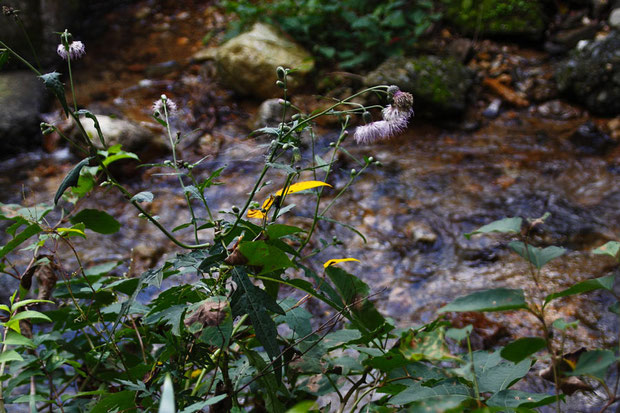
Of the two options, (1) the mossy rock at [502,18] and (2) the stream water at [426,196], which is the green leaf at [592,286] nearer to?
(2) the stream water at [426,196]

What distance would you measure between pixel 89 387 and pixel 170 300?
591mm

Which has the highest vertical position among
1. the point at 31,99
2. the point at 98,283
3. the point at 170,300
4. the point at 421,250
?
the point at 170,300

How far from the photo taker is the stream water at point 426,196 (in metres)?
2.51

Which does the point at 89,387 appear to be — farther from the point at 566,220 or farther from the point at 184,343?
the point at 566,220

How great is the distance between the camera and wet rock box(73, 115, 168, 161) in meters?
3.62

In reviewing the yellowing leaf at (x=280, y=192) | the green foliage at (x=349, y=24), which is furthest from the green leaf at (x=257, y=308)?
the green foliage at (x=349, y=24)

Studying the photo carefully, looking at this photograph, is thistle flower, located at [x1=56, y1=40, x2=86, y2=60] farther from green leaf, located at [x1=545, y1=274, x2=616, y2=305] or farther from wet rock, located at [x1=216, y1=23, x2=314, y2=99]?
wet rock, located at [x1=216, y1=23, x2=314, y2=99]

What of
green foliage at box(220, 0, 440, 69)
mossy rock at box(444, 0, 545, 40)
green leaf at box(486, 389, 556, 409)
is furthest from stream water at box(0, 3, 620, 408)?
green leaf at box(486, 389, 556, 409)

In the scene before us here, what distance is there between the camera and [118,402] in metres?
0.95

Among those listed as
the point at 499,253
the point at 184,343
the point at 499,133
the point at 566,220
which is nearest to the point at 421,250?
the point at 499,253

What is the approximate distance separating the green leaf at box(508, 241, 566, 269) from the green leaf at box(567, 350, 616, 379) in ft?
0.60

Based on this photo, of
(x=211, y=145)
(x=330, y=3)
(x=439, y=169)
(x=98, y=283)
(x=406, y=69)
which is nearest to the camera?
(x=98, y=283)

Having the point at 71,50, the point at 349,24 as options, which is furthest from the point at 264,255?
the point at 349,24

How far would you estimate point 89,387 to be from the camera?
1.37 meters
